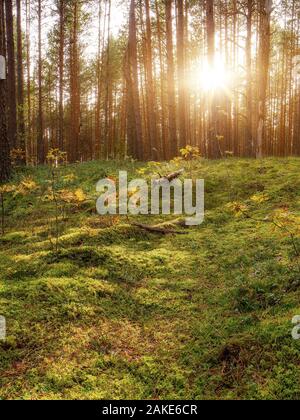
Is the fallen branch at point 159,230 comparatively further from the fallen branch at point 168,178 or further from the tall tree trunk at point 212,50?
the tall tree trunk at point 212,50

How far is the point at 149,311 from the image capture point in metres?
4.78

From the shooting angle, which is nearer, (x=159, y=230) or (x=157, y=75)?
(x=159, y=230)

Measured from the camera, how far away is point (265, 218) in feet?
23.4

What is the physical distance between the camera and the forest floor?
11.2ft

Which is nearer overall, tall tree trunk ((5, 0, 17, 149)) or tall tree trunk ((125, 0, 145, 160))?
tall tree trunk ((5, 0, 17, 149))

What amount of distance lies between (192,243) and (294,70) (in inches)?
1306

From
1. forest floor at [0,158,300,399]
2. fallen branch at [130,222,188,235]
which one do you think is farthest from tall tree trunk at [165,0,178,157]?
forest floor at [0,158,300,399]

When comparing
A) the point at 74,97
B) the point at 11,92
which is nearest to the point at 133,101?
the point at 11,92

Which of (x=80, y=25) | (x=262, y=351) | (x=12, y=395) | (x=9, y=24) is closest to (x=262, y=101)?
(x=9, y=24)

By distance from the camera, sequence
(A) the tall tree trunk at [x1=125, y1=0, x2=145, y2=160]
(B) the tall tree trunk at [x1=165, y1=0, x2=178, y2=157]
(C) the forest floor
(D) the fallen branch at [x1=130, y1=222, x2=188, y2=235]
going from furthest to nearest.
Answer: (A) the tall tree trunk at [x1=125, y1=0, x2=145, y2=160] < (B) the tall tree trunk at [x1=165, y1=0, x2=178, y2=157] < (D) the fallen branch at [x1=130, y1=222, x2=188, y2=235] < (C) the forest floor

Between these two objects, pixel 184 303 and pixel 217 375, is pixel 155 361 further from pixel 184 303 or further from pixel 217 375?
pixel 184 303

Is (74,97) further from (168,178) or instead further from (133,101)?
(168,178)

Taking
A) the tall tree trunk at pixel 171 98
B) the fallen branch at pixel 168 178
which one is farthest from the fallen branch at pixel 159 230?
the tall tree trunk at pixel 171 98

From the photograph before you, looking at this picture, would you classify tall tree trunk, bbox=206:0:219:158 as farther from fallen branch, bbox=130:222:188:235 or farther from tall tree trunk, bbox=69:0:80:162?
tall tree trunk, bbox=69:0:80:162
